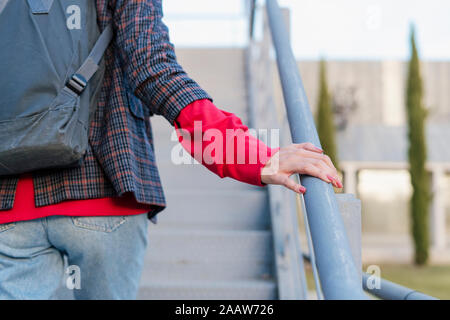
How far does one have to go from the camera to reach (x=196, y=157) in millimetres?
861

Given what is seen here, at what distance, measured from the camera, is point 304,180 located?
0.80 metres

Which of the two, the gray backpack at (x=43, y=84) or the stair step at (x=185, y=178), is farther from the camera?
the stair step at (x=185, y=178)

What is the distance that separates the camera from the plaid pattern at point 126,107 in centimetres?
88

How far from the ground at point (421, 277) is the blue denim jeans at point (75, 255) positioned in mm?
4597

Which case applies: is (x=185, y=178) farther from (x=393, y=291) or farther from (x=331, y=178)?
(x=331, y=178)

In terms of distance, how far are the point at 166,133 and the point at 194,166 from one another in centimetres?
57

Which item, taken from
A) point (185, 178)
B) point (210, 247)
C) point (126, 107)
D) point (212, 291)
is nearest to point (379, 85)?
point (185, 178)

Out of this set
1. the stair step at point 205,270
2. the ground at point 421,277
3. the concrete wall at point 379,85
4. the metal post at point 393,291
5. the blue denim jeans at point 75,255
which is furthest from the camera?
the concrete wall at point 379,85

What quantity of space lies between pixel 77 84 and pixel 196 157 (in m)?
0.26

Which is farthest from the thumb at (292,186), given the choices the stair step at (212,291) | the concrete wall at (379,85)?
the concrete wall at (379,85)

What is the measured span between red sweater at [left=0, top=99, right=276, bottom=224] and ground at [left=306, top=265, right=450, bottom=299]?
15.3 feet

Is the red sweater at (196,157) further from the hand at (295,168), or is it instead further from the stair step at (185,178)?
the stair step at (185,178)

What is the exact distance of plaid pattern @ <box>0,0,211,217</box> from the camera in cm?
88

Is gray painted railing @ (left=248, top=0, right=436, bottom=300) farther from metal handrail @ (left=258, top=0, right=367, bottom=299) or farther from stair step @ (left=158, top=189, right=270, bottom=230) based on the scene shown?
stair step @ (left=158, top=189, right=270, bottom=230)
